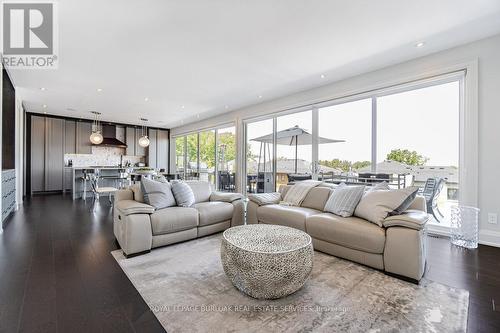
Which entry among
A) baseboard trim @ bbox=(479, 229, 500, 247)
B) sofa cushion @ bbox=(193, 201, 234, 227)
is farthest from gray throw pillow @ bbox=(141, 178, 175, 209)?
baseboard trim @ bbox=(479, 229, 500, 247)

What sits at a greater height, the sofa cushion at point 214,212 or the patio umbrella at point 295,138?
the patio umbrella at point 295,138

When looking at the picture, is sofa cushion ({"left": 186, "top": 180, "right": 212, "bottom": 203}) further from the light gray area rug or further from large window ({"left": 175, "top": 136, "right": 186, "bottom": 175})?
large window ({"left": 175, "top": 136, "right": 186, "bottom": 175})

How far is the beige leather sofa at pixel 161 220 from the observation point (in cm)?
271

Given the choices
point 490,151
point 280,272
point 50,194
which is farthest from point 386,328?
point 50,194

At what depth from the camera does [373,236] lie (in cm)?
239

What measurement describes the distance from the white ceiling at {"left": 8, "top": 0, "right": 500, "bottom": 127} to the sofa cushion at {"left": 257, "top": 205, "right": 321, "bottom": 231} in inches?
90.7

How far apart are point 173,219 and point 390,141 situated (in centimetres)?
391

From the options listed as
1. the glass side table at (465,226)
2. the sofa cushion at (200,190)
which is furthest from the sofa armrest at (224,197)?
the glass side table at (465,226)

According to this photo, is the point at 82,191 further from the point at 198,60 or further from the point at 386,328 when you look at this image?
the point at 386,328

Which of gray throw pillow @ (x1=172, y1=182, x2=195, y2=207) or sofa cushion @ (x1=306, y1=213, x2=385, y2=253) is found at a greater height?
gray throw pillow @ (x1=172, y1=182, x2=195, y2=207)

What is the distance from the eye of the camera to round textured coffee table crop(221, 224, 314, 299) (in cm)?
178

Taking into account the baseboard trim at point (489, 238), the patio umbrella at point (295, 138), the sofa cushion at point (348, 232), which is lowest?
the baseboard trim at point (489, 238)

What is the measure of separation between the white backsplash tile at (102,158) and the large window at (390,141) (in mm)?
7408

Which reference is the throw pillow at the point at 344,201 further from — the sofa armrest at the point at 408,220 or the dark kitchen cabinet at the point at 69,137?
the dark kitchen cabinet at the point at 69,137
